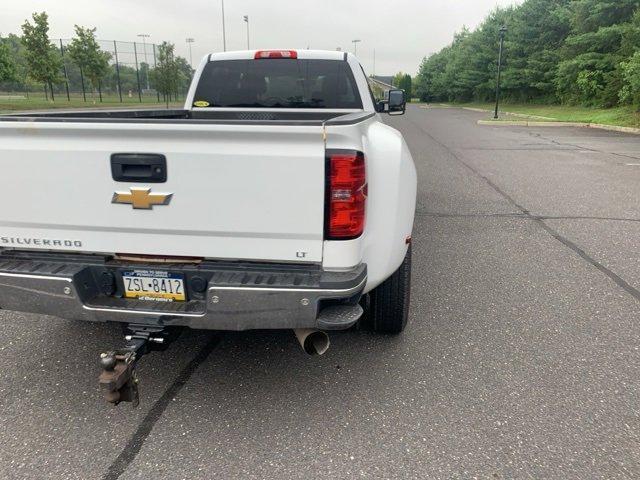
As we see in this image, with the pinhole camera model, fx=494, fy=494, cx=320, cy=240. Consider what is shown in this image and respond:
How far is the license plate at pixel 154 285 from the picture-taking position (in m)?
2.44

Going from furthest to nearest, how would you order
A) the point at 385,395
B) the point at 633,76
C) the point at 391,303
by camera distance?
the point at 633,76
the point at 391,303
the point at 385,395

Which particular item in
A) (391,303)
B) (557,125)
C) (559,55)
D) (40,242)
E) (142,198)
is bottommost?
(391,303)

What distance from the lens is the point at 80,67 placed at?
1458 inches

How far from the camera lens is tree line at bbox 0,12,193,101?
31.5 meters

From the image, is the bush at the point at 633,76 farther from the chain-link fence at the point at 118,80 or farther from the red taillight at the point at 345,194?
the chain-link fence at the point at 118,80

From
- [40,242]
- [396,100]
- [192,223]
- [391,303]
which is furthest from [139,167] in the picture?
[396,100]

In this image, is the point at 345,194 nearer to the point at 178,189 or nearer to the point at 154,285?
the point at 178,189

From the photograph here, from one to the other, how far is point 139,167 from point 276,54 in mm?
2971

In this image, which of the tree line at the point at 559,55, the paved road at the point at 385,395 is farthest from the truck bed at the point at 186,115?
the tree line at the point at 559,55

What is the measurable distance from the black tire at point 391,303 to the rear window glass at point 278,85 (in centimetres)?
221

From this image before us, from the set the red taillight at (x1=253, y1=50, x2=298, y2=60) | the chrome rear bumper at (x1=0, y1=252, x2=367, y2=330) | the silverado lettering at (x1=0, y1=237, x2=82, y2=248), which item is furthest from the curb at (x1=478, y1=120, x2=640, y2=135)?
the silverado lettering at (x1=0, y1=237, x2=82, y2=248)

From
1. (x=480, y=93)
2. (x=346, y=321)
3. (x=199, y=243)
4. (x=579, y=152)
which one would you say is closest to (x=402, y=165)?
(x=346, y=321)

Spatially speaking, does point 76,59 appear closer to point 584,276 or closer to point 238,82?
point 238,82

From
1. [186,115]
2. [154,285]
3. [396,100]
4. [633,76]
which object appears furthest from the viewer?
[633,76]
